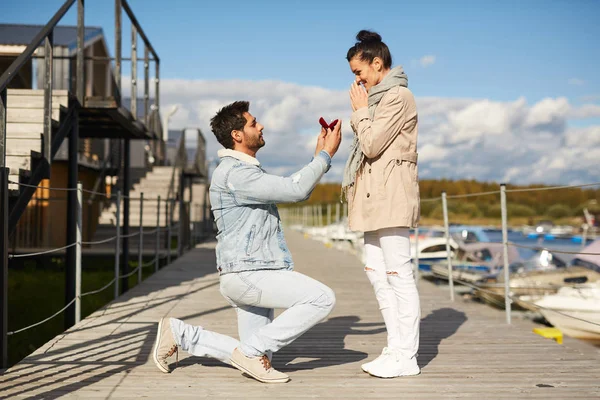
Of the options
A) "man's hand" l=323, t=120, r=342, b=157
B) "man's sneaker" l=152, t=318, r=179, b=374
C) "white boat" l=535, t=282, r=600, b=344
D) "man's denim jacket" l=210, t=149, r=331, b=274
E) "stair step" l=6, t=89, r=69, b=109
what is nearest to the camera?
"man's denim jacket" l=210, t=149, r=331, b=274

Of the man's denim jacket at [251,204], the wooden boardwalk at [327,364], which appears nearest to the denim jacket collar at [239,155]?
the man's denim jacket at [251,204]

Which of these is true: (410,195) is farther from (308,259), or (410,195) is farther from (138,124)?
(308,259)

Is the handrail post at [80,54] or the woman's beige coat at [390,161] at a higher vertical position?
the handrail post at [80,54]

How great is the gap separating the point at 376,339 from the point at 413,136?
64.7 inches

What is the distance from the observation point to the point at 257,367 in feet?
10.7

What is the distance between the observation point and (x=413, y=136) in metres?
3.45

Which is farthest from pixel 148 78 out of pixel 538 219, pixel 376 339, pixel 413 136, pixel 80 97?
pixel 538 219

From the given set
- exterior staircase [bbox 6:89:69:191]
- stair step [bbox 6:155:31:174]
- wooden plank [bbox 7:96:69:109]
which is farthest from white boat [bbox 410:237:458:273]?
stair step [bbox 6:155:31:174]

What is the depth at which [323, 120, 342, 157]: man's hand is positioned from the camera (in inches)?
127

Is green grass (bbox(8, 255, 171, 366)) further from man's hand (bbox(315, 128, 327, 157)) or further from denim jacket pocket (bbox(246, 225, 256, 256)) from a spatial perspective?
man's hand (bbox(315, 128, 327, 157))

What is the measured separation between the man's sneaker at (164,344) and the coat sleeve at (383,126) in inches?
49.2

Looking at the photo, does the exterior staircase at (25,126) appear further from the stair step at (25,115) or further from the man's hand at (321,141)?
the man's hand at (321,141)

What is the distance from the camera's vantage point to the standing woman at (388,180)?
10.9 feet

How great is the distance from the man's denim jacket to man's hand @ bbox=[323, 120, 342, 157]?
4 cm
